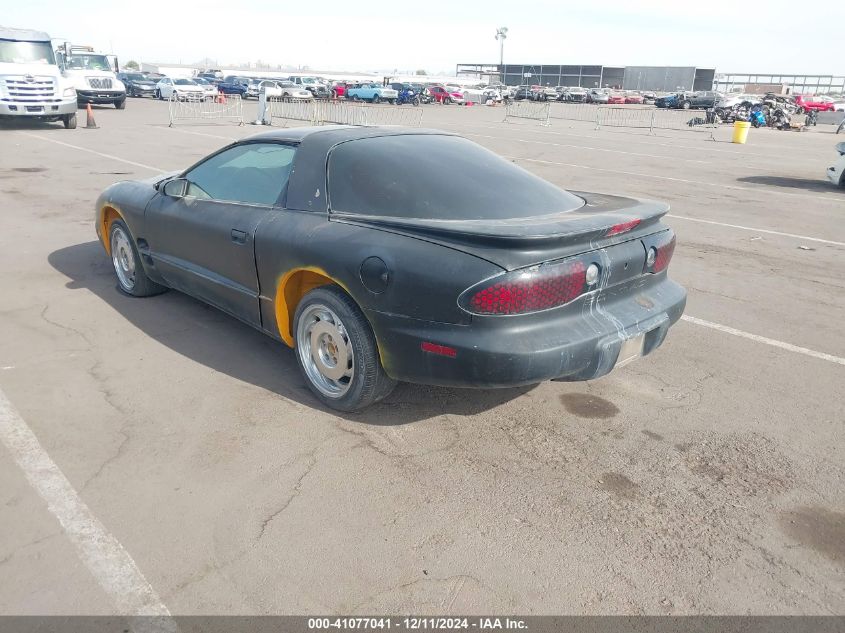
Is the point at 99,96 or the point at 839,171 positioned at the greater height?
the point at 839,171

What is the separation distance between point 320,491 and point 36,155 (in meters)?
14.3

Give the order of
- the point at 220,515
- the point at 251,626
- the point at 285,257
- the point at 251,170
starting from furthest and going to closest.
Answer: the point at 251,170, the point at 285,257, the point at 220,515, the point at 251,626

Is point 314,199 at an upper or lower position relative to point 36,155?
upper

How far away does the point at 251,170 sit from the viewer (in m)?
4.45

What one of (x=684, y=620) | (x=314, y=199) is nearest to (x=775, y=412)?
(x=684, y=620)

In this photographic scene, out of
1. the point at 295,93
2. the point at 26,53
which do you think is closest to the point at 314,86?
the point at 295,93

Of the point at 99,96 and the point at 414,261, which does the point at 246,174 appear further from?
the point at 99,96

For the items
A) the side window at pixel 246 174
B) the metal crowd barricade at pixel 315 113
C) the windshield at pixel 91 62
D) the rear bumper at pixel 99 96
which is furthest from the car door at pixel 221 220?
the windshield at pixel 91 62

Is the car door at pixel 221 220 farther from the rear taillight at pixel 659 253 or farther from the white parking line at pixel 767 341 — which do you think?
the white parking line at pixel 767 341

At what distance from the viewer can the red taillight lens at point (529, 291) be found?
10.1 ft

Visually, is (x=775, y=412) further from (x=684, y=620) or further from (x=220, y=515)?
(x=220, y=515)

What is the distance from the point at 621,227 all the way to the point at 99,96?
1193 inches

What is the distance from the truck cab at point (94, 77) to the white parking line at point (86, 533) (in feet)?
93.2

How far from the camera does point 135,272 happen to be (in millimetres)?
5484
